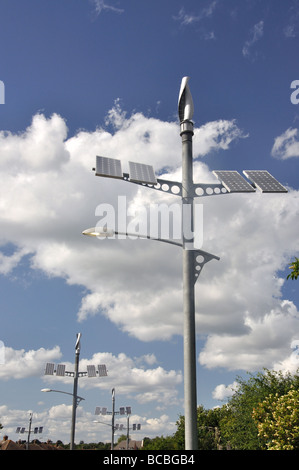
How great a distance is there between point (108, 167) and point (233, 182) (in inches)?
115

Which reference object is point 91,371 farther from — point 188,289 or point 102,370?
point 188,289

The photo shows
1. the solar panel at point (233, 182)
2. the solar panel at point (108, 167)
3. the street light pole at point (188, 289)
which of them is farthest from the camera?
the solar panel at point (233, 182)

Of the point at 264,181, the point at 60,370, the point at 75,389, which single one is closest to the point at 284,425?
the point at 75,389

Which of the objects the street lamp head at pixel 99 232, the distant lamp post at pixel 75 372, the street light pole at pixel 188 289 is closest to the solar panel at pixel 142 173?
the street light pole at pixel 188 289

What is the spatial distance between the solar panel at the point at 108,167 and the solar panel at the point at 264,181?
354 centimetres

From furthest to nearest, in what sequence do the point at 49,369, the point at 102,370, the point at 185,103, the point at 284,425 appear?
1. the point at 102,370
2. the point at 49,369
3. the point at 284,425
4. the point at 185,103

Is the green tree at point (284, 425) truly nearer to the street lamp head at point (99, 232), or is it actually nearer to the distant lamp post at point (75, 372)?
the distant lamp post at point (75, 372)

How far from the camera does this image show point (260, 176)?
12008 mm

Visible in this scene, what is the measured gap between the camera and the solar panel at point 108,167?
9.93m

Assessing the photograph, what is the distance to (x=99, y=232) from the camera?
10.1 metres
